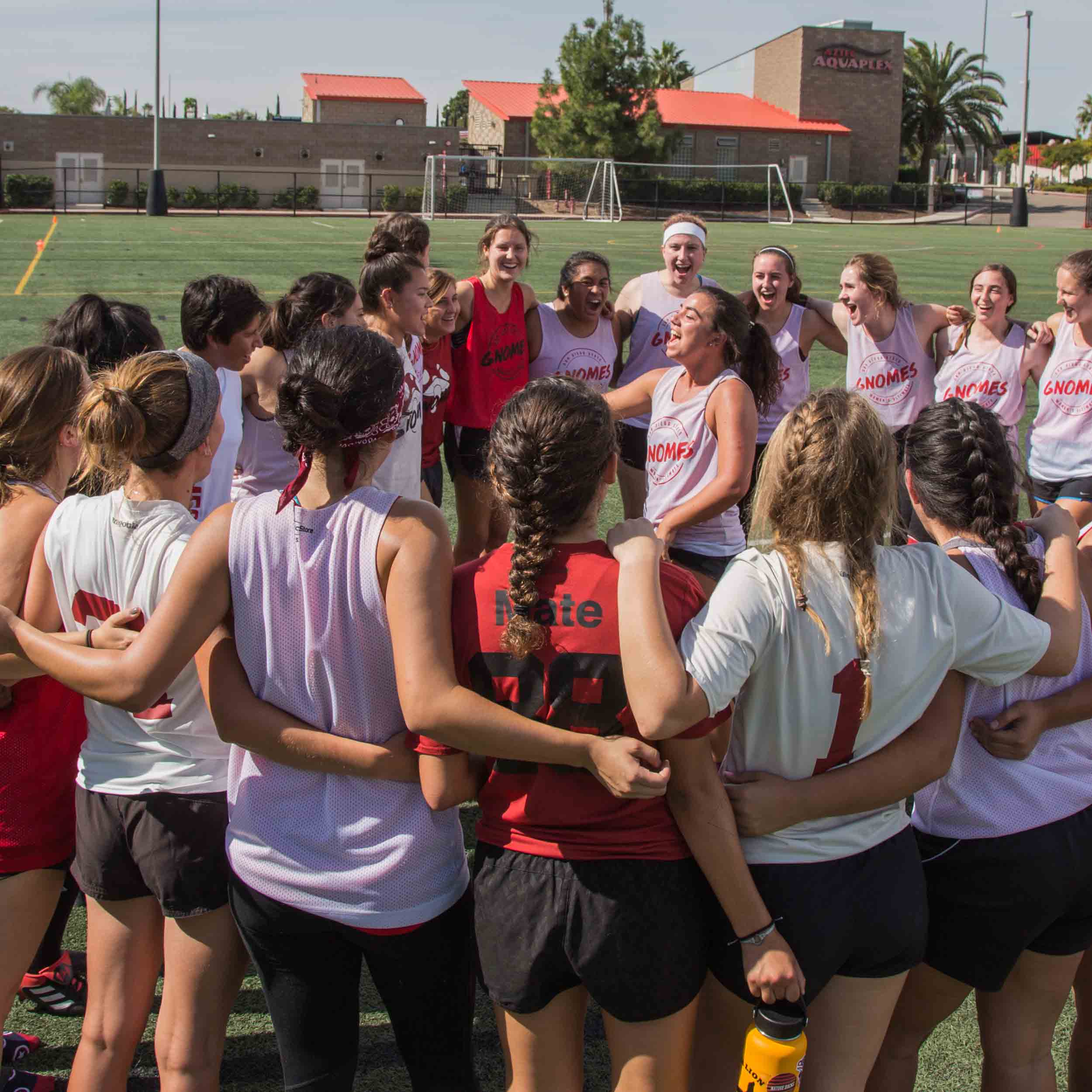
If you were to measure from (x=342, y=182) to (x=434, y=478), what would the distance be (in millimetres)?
58084

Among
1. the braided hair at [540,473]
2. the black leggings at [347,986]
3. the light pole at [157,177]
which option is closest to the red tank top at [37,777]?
the black leggings at [347,986]

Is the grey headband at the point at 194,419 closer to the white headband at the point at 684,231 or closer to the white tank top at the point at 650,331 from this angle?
the white tank top at the point at 650,331

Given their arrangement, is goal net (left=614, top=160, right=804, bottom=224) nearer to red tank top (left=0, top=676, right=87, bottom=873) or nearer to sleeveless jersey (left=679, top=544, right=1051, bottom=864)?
red tank top (left=0, top=676, right=87, bottom=873)

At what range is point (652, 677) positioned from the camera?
71.4 inches

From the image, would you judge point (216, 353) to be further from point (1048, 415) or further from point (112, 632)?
point (1048, 415)

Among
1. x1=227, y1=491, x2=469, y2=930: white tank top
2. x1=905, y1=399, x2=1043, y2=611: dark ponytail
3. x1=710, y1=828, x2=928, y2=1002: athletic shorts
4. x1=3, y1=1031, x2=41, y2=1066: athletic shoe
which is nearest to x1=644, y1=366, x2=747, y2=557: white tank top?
x1=905, y1=399, x2=1043, y2=611: dark ponytail

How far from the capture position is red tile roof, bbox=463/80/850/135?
64625mm

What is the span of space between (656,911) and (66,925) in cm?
227


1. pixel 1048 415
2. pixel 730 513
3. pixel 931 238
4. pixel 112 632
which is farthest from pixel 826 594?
pixel 931 238

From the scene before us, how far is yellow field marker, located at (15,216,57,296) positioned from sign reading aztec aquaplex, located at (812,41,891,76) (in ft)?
169

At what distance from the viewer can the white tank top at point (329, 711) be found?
1.95 metres

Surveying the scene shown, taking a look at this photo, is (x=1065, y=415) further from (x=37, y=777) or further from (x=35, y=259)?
(x=35, y=259)

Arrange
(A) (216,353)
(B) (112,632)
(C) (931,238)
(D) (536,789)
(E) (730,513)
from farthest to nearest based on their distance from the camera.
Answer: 1. (C) (931,238)
2. (E) (730,513)
3. (A) (216,353)
4. (B) (112,632)
5. (D) (536,789)

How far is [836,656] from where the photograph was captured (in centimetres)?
197
